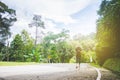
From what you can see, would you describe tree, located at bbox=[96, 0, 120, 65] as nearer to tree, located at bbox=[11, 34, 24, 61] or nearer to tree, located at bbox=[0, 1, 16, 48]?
tree, located at bbox=[0, 1, 16, 48]

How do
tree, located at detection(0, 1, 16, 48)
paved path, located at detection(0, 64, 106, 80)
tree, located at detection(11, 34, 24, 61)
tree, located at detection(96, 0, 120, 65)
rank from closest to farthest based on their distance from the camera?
1. paved path, located at detection(0, 64, 106, 80)
2. tree, located at detection(96, 0, 120, 65)
3. tree, located at detection(0, 1, 16, 48)
4. tree, located at detection(11, 34, 24, 61)

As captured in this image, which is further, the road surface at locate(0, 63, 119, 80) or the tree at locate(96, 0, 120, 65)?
the tree at locate(96, 0, 120, 65)

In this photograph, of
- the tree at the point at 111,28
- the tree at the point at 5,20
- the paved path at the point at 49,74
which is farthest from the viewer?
the tree at the point at 5,20

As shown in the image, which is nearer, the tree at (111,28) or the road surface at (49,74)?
the road surface at (49,74)

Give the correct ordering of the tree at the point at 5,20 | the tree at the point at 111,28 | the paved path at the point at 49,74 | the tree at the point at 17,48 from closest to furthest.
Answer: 1. the paved path at the point at 49,74
2. the tree at the point at 111,28
3. the tree at the point at 5,20
4. the tree at the point at 17,48

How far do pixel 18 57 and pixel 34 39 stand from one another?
1829 cm

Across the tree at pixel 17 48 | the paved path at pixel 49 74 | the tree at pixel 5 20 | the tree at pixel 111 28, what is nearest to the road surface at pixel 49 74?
the paved path at pixel 49 74

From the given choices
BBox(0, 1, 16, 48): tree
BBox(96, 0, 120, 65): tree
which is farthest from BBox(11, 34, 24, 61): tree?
BBox(96, 0, 120, 65): tree

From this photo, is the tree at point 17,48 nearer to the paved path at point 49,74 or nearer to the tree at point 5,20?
the tree at point 5,20

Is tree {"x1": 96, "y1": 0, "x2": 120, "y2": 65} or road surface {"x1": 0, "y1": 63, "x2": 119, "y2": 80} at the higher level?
tree {"x1": 96, "y1": 0, "x2": 120, "y2": 65}

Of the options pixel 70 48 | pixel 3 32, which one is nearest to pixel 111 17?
pixel 3 32

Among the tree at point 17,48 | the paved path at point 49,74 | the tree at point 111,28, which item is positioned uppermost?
the tree at point 17,48

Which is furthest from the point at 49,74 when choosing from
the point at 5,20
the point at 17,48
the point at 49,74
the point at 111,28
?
the point at 17,48

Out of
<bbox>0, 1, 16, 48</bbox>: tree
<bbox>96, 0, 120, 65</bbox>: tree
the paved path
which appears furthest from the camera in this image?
<bbox>0, 1, 16, 48</bbox>: tree
